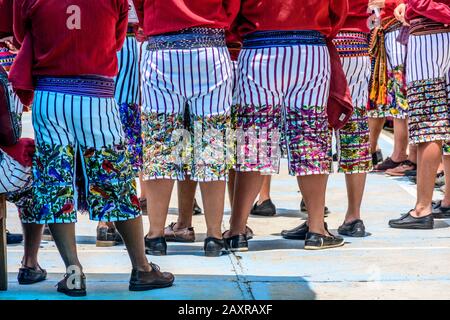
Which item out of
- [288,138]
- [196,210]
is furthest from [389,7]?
[288,138]

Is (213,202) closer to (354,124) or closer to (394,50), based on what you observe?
(354,124)

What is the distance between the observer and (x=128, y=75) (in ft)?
23.6

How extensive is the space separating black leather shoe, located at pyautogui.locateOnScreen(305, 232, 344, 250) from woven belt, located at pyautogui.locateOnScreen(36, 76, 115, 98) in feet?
6.54

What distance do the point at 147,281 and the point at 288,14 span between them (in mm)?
2089

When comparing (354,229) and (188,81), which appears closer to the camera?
(188,81)

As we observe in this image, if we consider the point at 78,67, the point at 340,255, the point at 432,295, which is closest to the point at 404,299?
the point at 432,295

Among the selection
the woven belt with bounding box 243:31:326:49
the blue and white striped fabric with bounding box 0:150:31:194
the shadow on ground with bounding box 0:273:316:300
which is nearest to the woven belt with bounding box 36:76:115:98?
the blue and white striped fabric with bounding box 0:150:31:194

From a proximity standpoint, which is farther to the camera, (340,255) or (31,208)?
Result: (340,255)

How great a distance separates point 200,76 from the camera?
21.4 feet

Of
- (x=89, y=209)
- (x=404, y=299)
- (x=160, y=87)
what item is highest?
(x=160, y=87)

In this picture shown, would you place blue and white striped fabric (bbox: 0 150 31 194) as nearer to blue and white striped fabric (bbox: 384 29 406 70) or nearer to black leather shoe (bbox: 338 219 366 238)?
black leather shoe (bbox: 338 219 366 238)

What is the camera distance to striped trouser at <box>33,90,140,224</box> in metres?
5.54
